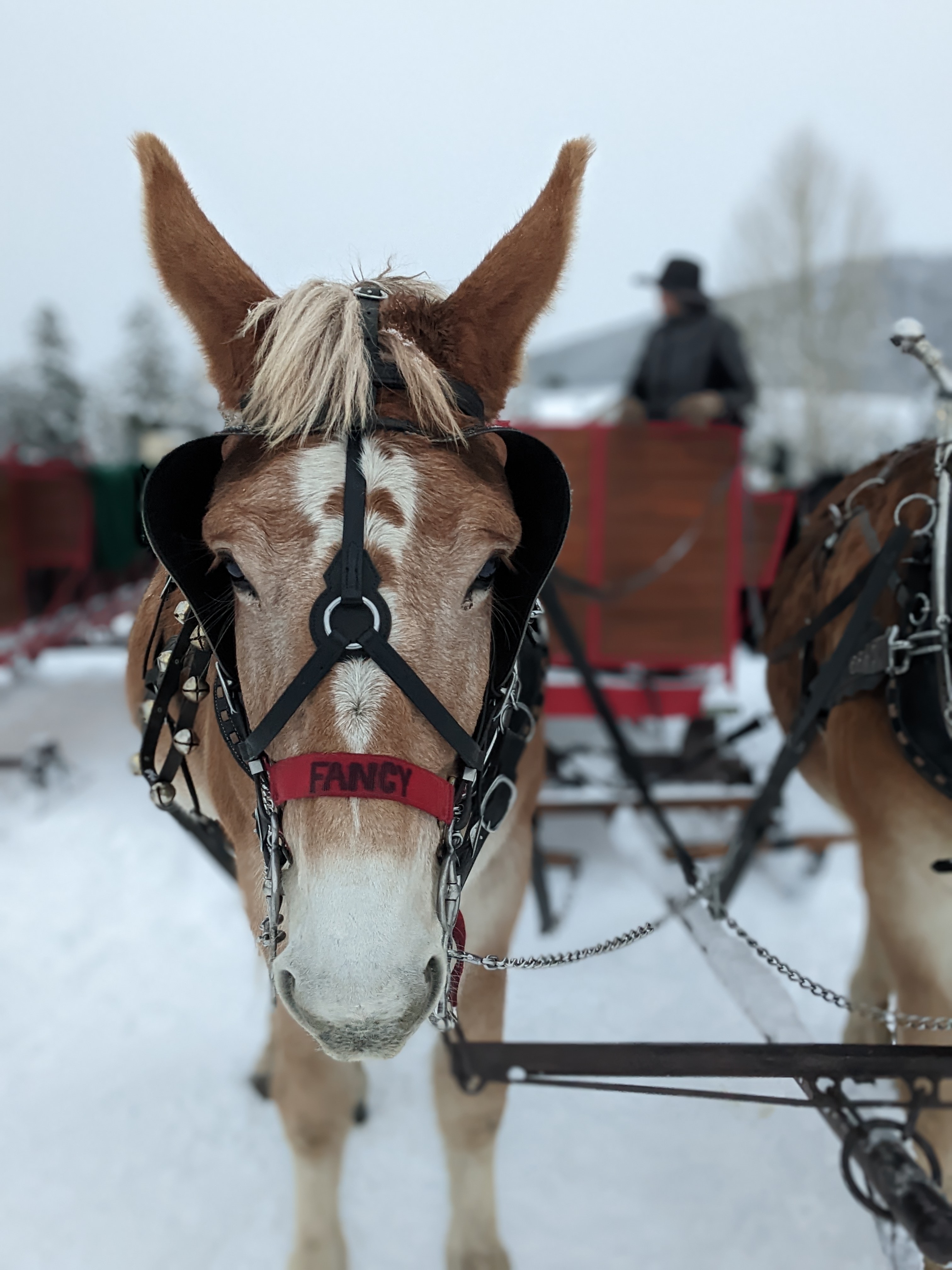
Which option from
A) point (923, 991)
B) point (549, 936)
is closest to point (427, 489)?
point (923, 991)

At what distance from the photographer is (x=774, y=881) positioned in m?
3.94

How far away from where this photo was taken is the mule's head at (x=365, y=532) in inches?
38.0

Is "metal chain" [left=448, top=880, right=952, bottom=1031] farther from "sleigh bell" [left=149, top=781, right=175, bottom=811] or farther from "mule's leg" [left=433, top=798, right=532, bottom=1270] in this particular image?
"sleigh bell" [left=149, top=781, right=175, bottom=811]

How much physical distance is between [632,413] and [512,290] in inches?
116

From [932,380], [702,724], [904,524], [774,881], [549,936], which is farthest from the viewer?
[702,724]

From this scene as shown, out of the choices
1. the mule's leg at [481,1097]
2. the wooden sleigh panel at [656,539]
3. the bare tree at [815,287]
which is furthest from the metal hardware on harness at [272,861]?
the bare tree at [815,287]

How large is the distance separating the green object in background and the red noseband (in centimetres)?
587

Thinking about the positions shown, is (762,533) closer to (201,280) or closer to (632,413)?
(632,413)

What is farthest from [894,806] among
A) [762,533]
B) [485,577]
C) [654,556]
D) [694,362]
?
[694,362]

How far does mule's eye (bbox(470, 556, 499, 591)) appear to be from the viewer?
1.15 meters

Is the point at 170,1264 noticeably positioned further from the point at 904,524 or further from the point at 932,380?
the point at 932,380

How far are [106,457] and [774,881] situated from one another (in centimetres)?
2013

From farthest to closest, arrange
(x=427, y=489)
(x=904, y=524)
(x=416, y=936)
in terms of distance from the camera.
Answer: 1. (x=904, y=524)
2. (x=427, y=489)
3. (x=416, y=936)

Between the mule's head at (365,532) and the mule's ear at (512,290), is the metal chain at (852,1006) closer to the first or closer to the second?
the mule's head at (365,532)
